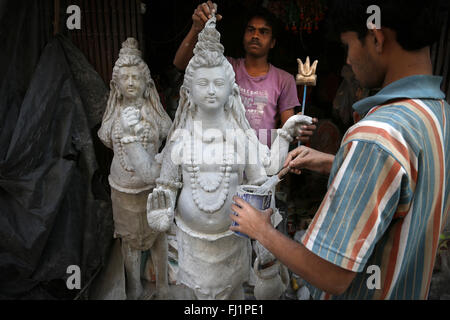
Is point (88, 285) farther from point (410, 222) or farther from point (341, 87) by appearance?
point (341, 87)

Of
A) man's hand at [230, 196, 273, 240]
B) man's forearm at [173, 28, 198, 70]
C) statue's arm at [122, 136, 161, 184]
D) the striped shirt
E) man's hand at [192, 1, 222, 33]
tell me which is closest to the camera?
the striped shirt

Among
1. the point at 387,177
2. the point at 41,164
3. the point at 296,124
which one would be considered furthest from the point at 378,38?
the point at 41,164

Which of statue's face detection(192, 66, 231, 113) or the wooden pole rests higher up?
the wooden pole

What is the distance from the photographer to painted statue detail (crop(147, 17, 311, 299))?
1811 millimetres

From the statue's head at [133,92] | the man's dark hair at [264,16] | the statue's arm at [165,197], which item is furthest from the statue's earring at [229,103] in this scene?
the man's dark hair at [264,16]

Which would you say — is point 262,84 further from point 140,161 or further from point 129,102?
point 140,161

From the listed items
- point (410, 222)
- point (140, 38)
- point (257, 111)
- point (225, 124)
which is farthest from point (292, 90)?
point (410, 222)

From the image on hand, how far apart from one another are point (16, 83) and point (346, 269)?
2837 mm

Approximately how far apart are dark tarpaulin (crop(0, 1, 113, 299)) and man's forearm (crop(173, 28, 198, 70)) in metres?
0.99

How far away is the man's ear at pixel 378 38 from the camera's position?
105 centimetres

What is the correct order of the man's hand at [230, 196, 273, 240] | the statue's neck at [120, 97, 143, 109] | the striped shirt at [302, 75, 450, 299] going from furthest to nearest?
the statue's neck at [120, 97, 143, 109] < the man's hand at [230, 196, 273, 240] < the striped shirt at [302, 75, 450, 299]

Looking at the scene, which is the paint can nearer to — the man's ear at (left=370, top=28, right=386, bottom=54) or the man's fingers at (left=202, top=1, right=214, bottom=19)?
the man's ear at (left=370, top=28, right=386, bottom=54)

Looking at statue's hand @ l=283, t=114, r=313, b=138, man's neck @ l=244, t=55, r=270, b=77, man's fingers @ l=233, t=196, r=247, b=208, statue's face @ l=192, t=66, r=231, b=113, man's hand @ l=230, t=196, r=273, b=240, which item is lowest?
man's hand @ l=230, t=196, r=273, b=240

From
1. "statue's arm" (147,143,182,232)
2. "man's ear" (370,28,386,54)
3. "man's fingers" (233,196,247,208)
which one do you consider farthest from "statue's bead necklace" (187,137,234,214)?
"man's ear" (370,28,386,54)
